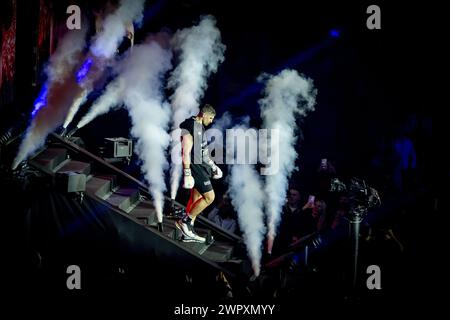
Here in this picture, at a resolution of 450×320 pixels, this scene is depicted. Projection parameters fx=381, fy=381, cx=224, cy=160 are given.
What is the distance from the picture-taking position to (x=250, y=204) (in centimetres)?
Answer: 907

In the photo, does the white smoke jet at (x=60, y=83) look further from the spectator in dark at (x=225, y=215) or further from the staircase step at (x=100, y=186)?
the spectator in dark at (x=225, y=215)

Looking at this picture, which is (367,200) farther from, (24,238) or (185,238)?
(24,238)

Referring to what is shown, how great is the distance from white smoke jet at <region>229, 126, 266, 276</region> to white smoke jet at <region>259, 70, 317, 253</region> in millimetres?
278

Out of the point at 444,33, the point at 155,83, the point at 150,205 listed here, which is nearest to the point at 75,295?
the point at 150,205

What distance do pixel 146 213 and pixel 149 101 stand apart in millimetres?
3426

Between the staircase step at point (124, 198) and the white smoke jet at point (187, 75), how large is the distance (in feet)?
4.64

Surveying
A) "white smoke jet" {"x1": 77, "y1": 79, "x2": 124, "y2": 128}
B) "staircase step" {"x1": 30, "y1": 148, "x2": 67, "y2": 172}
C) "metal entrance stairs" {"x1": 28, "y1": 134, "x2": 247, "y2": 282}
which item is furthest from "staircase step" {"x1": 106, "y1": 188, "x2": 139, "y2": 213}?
"white smoke jet" {"x1": 77, "y1": 79, "x2": 124, "y2": 128}

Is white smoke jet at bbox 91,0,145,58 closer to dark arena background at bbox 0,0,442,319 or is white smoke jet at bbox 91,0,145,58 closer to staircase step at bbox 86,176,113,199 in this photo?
dark arena background at bbox 0,0,442,319

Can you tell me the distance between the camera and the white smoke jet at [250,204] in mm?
7395

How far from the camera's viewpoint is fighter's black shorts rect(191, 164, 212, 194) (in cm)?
729

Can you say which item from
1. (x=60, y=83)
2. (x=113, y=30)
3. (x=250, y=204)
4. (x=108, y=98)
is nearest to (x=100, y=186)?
(x=108, y=98)

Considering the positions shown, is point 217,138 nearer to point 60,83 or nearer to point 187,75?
point 187,75

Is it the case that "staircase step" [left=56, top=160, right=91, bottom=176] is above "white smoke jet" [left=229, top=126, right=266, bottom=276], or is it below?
above

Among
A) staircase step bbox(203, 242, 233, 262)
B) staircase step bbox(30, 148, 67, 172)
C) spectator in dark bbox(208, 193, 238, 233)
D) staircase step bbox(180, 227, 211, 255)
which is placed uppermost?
staircase step bbox(30, 148, 67, 172)
